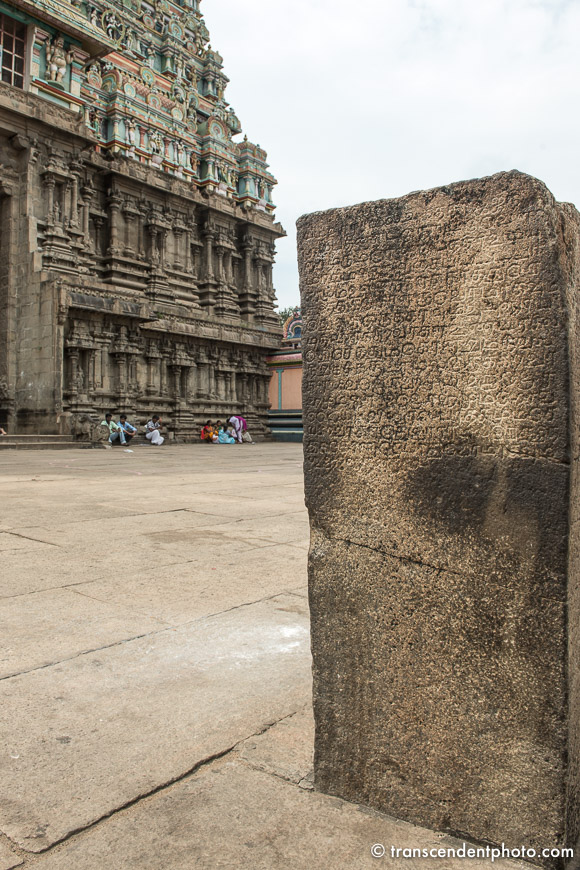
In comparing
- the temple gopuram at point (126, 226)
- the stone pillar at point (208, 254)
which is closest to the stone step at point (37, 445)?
the temple gopuram at point (126, 226)

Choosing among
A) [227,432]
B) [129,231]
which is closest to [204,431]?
[227,432]

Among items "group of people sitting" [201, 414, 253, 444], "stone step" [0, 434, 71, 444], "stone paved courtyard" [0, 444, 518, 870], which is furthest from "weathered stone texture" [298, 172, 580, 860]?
"group of people sitting" [201, 414, 253, 444]

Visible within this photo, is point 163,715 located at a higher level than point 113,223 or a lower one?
lower

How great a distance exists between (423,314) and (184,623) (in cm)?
177

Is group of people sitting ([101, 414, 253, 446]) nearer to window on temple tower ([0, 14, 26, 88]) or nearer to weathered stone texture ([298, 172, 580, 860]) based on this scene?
window on temple tower ([0, 14, 26, 88])

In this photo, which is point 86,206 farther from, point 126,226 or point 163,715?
point 163,715

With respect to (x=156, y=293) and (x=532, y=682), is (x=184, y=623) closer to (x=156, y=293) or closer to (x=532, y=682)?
(x=532, y=682)

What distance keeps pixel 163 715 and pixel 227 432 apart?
21.3m

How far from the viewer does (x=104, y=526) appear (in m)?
4.79

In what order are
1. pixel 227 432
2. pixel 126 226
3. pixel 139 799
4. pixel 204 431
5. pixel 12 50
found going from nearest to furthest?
1. pixel 139 799
2. pixel 12 50
3. pixel 204 431
4. pixel 227 432
5. pixel 126 226

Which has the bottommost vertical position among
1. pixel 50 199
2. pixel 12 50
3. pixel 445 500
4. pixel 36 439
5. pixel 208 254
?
pixel 36 439

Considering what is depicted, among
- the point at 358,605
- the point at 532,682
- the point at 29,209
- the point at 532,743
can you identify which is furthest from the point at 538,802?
the point at 29,209

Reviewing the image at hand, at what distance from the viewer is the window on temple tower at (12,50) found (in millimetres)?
18547

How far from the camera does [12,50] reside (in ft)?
61.7
